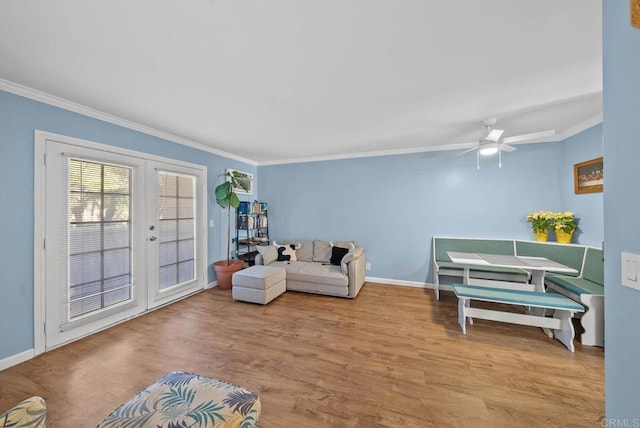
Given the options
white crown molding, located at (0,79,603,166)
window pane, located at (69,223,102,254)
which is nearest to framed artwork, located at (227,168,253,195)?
white crown molding, located at (0,79,603,166)

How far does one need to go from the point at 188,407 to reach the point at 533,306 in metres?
3.25

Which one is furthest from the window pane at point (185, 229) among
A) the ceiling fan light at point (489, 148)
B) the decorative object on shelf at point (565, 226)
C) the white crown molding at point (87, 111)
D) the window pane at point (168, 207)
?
the decorative object on shelf at point (565, 226)

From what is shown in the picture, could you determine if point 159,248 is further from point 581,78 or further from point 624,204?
point 581,78

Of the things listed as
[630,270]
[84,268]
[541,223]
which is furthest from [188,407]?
[541,223]

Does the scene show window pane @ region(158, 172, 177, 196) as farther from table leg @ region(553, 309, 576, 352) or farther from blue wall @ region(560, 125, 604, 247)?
blue wall @ region(560, 125, 604, 247)

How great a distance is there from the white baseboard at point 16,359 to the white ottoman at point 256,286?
A: 1901mm

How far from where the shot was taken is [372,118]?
280cm

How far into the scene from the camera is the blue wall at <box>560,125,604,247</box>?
281cm

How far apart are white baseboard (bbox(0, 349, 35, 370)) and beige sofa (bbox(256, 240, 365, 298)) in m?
2.52

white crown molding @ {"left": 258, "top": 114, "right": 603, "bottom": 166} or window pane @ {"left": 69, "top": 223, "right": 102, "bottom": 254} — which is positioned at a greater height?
white crown molding @ {"left": 258, "top": 114, "right": 603, "bottom": 166}

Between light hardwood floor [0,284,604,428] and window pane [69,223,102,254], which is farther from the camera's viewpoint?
window pane [69,223,102,254]

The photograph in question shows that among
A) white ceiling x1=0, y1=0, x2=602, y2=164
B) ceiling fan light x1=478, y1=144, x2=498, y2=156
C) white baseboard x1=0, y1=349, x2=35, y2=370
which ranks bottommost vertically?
white baseboard x1=0, y1=349, x2=35, y2=370

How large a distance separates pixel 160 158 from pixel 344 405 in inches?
142

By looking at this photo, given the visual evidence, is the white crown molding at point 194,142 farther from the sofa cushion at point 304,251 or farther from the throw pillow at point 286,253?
the throw pillow at point 286,253
